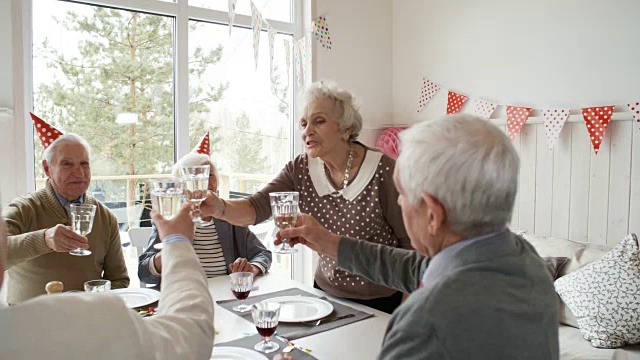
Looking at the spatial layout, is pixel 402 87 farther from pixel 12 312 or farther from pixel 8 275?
pixel 12 312

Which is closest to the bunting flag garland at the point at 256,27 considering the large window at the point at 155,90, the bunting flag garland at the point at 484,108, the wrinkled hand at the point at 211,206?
the large window at the point at 155,90

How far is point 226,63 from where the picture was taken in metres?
3.77

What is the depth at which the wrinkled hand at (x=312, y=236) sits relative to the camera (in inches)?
66.7

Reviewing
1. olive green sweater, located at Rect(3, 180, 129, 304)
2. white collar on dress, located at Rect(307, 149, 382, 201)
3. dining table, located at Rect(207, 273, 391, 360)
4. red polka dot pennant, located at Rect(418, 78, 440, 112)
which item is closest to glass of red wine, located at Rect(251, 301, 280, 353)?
dining table, located at Rect(207, 273, 391, 360)

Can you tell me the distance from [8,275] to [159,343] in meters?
1.84

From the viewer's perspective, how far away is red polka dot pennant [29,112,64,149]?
2619 millimetres

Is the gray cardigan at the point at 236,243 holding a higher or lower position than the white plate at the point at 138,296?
higher

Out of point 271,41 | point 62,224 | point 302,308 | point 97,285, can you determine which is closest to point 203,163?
point 62,224

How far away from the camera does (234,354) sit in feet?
4.74

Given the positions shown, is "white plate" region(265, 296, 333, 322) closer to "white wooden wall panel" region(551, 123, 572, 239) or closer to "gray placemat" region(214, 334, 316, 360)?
"gray placemat" region(214, 334, 316, 360)

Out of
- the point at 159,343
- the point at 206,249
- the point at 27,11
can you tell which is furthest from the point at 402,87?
the point at 159,343

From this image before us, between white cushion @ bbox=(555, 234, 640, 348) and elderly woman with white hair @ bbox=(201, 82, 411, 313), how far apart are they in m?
1.01

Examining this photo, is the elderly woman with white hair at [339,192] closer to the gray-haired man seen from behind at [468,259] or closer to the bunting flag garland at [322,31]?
the gray-haired man seen from behind at [468,259]

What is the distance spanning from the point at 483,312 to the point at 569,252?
220cm
